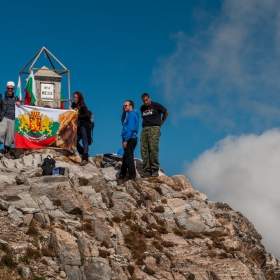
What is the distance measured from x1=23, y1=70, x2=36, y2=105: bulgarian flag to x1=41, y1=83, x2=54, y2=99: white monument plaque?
0.71m

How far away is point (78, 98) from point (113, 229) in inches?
295

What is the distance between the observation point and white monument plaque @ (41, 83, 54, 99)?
2525 centimetres

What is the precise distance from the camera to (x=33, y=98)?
24.4 metres

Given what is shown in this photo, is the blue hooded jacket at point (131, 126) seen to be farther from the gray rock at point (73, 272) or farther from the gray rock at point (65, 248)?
the gray rock at point (73, 272)

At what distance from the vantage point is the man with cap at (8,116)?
22016 mm

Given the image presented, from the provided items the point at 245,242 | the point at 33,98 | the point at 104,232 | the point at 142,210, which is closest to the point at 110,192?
the point at 142,210

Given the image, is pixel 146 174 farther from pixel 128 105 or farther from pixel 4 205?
pixel 4 205

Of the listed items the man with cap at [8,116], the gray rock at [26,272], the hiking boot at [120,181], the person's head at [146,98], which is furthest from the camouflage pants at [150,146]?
the gray rock at [26,272]

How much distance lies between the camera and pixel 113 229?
1633cm

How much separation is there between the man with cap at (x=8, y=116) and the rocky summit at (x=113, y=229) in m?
0.72

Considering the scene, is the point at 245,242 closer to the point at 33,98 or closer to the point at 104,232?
the point at 104,232

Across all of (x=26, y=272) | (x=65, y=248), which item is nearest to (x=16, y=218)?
(x=65, y=248)

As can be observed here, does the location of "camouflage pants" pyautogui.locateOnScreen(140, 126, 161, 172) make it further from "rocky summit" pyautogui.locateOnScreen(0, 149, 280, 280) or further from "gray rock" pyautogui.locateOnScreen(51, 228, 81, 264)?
"gray rock" pyautogui.locateOnScreen(51, 228, 81, 264)

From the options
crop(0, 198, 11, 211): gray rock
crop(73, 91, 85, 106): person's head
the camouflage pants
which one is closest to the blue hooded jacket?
the camouflage pants
